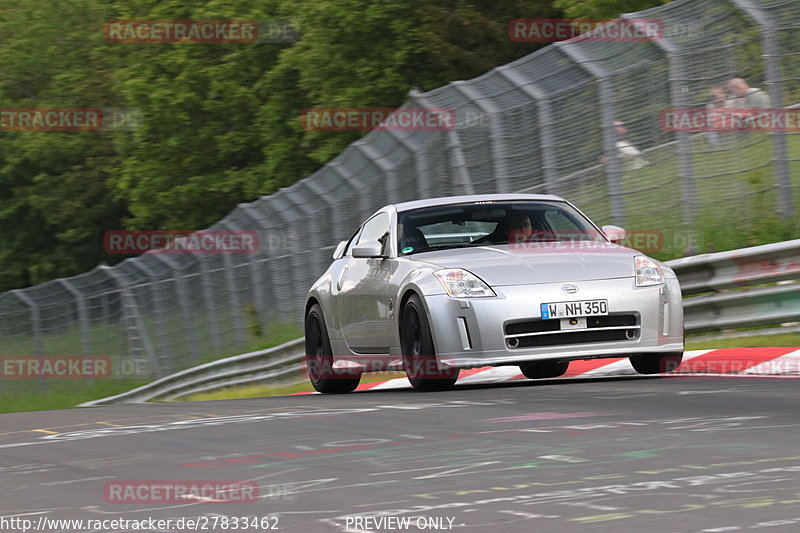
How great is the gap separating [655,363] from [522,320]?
138 centimetres

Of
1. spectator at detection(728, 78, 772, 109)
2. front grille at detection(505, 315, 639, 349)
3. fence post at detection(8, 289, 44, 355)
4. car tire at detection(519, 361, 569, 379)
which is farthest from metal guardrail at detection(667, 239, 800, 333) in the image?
fence post at detection(8, 289, 44, 355)

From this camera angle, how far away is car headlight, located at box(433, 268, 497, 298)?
33.3 feet

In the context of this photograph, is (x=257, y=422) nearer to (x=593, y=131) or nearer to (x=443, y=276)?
(x=443, y=276)

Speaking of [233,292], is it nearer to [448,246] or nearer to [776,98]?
[776,98]

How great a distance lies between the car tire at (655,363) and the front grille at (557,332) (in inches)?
20.0

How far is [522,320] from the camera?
32.9ft

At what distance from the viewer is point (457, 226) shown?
11.5 m

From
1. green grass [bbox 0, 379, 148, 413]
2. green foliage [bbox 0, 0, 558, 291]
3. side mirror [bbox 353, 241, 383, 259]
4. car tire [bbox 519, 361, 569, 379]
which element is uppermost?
green foliage [bbox 0, 0, 558, 291]

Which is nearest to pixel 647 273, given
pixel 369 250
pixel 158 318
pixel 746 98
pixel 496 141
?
pixel 369 250

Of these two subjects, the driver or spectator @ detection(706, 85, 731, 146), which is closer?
the driver

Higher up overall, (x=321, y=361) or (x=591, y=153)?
(x=591, y=153)

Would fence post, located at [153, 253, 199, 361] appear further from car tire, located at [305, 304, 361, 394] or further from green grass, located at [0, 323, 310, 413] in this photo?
car tire, located at [305, 304, 361, 394]

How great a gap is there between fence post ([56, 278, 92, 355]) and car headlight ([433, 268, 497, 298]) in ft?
66.3

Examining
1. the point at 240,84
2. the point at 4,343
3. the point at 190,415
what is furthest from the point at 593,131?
the point at 240,84
